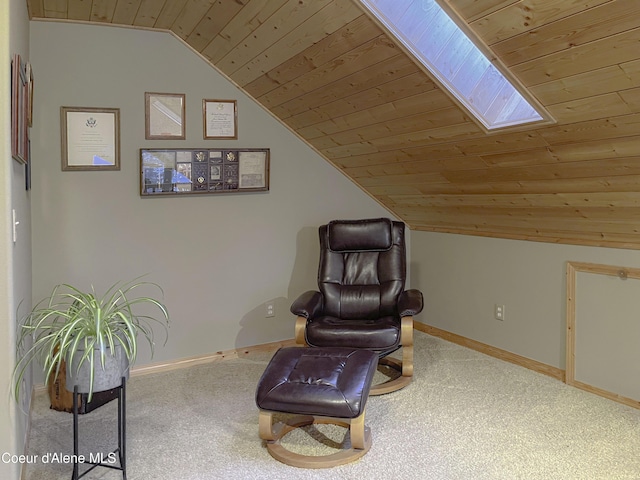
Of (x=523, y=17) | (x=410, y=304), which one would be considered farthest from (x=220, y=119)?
(x=523, y=17)

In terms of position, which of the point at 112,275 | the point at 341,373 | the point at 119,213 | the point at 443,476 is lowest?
the point at 443,476

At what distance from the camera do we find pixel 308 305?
3.74 metres

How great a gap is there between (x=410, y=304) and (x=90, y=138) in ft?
7.53

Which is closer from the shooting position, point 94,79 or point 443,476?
point 443,476

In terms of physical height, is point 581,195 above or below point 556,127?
below

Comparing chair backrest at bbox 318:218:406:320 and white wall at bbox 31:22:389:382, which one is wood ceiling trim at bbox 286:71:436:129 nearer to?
white wall at bbox 31:22:389:382

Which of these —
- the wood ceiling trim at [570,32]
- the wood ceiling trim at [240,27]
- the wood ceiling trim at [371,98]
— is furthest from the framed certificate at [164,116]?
the wood ceiling trim at [570,32]

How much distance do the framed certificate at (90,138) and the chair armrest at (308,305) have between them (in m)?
1.49

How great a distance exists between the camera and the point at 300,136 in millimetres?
4414

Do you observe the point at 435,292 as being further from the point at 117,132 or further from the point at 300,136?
the point at 117,132

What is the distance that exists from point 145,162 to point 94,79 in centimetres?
60

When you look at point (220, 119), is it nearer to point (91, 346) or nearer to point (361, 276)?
point (361, 276)

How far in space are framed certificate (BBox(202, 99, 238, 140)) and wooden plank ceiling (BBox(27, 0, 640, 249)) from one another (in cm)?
18

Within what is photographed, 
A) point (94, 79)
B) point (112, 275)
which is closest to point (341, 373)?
point (112, 275)
